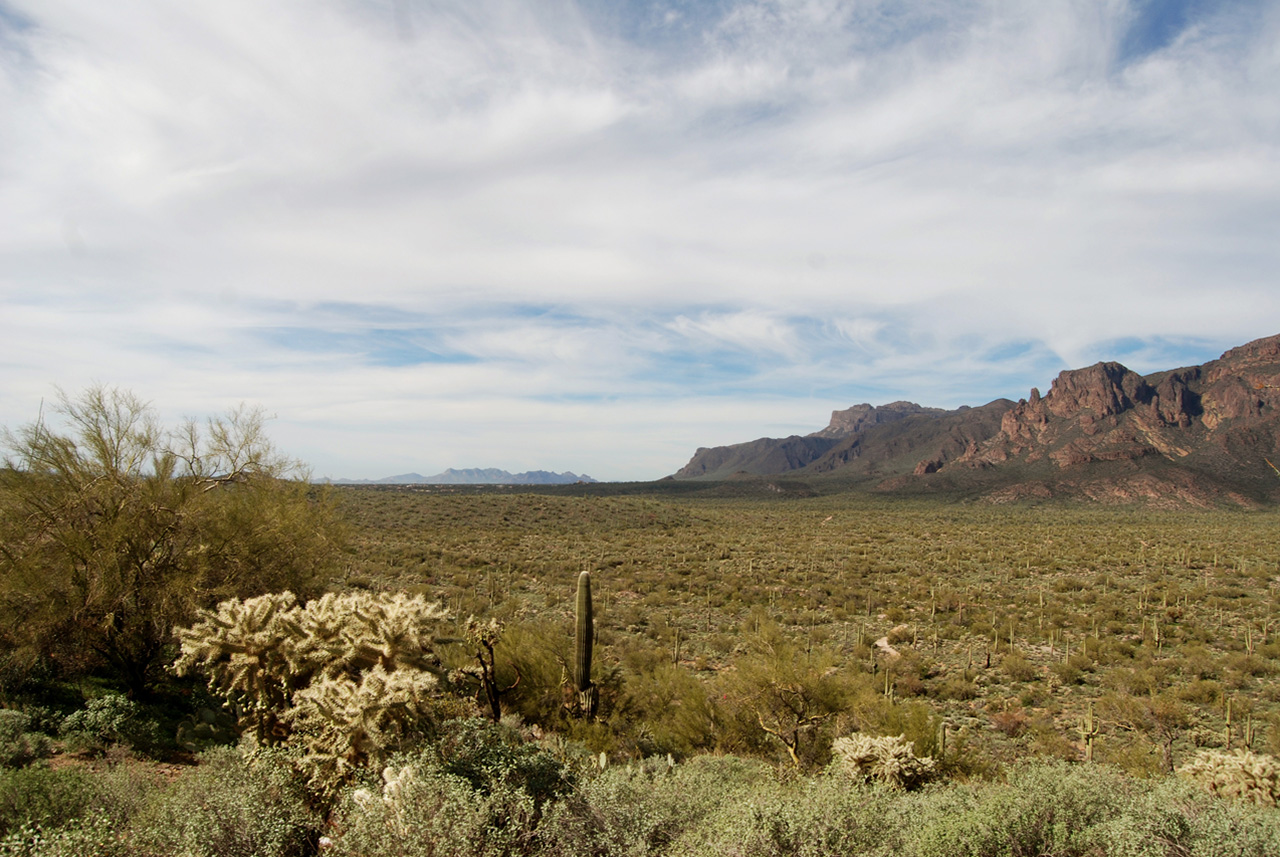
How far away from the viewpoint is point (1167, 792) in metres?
5.89

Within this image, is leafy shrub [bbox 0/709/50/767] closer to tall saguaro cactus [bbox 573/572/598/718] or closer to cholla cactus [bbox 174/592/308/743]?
cholla cactus [bbox 174/592/308/743]

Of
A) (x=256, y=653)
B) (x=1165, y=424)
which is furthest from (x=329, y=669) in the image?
(x=1165, y=424)

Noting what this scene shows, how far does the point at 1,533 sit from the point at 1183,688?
23.7m

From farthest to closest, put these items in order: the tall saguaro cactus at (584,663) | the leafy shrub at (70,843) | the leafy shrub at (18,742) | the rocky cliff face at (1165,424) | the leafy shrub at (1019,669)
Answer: the rocky cliff face at (1165,424), the leafy shrub at (1019,669), the tall saguaro cactus at (584,663), the leafy shrub at (18,742), the leafy shrub at (70,843)

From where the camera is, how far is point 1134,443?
91562mm

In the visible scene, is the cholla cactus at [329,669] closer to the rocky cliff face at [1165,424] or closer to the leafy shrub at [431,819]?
the leafy shrub at [431,819]

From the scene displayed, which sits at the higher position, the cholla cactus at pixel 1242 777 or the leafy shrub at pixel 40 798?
the leafy shrub at pixel 40 798

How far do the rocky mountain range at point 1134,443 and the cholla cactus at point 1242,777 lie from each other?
7946cm

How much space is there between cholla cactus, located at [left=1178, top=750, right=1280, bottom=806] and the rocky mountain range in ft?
261

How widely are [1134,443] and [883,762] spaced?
10764 cm

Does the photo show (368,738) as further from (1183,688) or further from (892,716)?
(1183,688)

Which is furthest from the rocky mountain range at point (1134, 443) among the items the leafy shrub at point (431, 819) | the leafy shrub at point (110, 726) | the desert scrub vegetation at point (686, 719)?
the leafy shrub at point (110, 726)

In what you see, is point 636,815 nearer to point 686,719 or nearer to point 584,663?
point 584,663

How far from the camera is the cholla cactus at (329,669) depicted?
19.4ft
